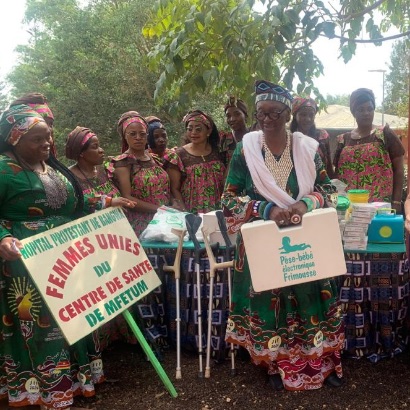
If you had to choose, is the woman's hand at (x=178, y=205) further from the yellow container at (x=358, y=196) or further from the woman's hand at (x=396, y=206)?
the woman's hand at (x=396, y=206)

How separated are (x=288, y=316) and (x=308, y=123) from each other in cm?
210

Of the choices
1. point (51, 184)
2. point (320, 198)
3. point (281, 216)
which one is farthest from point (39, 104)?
point (320, 198)

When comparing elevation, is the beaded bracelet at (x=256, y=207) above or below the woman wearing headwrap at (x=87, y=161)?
below

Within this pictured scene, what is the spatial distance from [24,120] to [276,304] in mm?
1847

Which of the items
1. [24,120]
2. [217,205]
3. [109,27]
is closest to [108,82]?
[109,27]

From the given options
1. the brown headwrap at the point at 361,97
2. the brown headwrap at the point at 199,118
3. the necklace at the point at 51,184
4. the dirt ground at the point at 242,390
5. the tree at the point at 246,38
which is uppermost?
the tree at the point at 246,38

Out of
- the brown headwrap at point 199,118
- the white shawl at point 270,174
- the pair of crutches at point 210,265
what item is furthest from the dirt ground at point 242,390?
the brown headwrap at point 199,118

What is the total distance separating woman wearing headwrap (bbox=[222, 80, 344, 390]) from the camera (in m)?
2.76

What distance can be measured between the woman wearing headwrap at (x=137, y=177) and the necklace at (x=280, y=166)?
4.75 ft

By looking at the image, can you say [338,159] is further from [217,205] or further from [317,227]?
[317,227]

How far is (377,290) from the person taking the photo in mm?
3268

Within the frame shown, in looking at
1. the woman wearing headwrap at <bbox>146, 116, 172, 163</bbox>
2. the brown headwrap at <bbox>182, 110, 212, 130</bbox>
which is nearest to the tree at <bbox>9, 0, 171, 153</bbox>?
the woman wearing headwrap at <bbox>146, 116, 172, 163</bbox>

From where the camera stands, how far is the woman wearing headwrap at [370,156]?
418 centimetres

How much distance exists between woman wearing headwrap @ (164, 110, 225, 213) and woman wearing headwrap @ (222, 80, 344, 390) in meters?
1.20
